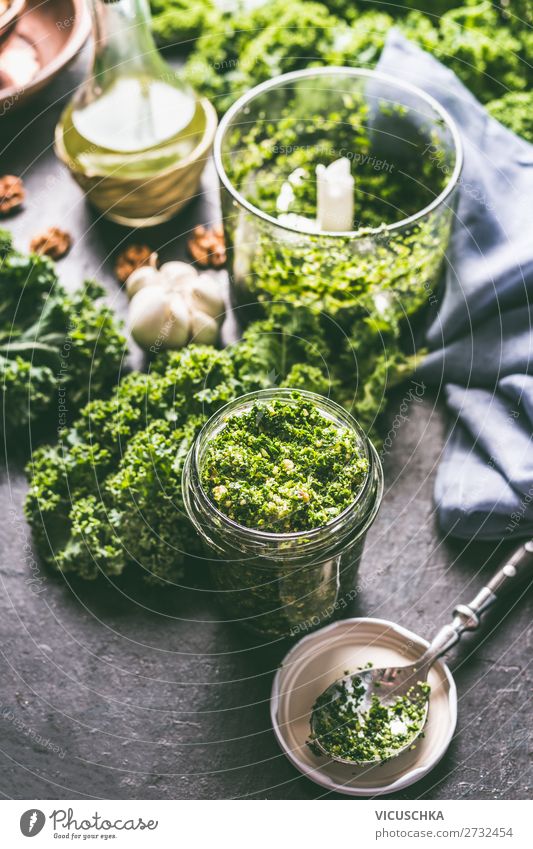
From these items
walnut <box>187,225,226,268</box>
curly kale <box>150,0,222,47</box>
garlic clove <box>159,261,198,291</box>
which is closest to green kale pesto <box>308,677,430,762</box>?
garlic clove <box>159,261,198,291</box>

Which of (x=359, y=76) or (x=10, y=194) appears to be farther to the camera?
(x=10, y=194)

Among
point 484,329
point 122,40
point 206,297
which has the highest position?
point 122,40

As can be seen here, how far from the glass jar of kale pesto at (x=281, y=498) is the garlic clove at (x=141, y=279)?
0.48 m

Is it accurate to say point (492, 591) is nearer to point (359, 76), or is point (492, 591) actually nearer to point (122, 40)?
point (359, 76)

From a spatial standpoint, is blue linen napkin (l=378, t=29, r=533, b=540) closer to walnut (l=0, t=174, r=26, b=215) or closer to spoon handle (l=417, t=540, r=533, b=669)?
spoon handle (l=417, t=540, r=533, b=669)

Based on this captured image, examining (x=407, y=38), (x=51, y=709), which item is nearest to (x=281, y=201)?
(x=407, y=38)

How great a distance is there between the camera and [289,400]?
1489 mm

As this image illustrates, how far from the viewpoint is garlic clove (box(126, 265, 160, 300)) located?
186cm

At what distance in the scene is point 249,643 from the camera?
156 cm

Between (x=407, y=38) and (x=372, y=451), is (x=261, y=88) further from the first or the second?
(x=372, y=451)

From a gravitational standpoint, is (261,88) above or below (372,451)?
above

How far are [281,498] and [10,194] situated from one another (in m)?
1.14

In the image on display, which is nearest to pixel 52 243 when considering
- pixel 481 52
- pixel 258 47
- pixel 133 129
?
pixel 133 129
